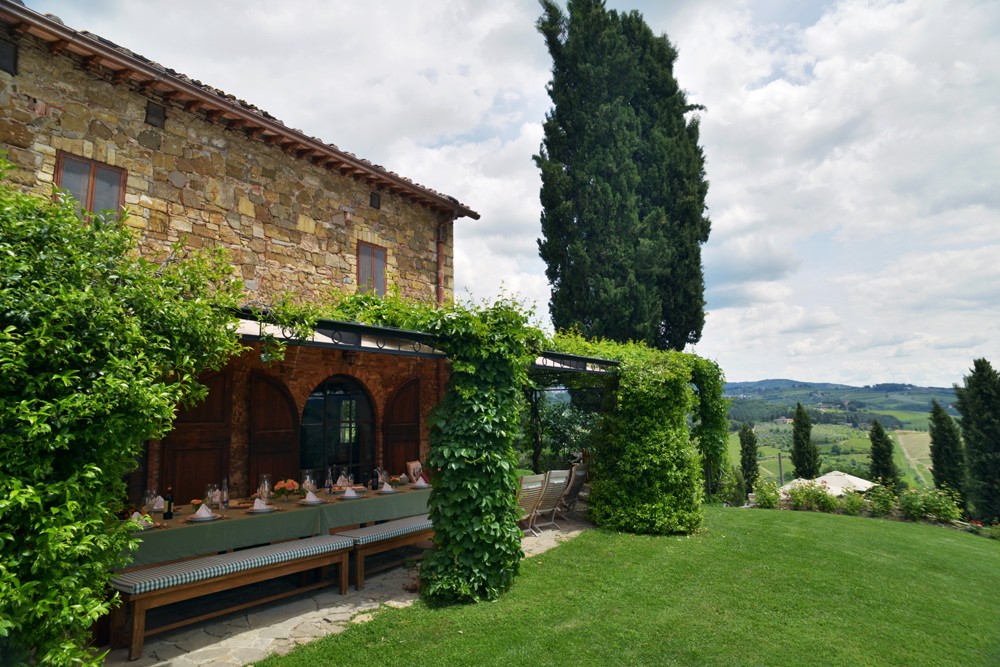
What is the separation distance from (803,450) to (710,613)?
1651cm

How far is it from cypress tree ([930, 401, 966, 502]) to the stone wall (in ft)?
61.5

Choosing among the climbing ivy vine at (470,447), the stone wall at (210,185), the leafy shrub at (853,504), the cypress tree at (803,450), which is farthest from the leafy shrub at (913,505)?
the stone wall at (210,185)

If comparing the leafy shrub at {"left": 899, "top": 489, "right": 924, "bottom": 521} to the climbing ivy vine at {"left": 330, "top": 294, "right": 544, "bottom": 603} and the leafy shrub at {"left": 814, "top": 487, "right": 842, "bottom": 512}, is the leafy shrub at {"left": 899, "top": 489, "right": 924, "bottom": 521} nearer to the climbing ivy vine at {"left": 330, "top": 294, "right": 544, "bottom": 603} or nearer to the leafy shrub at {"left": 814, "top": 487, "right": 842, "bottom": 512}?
the leafy shrub at {"left": 814, "top": 487, "right": 842, "bottom": 512}

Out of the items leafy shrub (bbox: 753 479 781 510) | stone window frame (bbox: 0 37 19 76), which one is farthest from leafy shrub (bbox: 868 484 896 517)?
stone window frame (bbox: 0 37 19 76)

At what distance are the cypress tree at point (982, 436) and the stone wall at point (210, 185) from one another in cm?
1679

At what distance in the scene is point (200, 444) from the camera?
7.52m

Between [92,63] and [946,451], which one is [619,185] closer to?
[92,63]

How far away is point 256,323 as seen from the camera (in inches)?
180

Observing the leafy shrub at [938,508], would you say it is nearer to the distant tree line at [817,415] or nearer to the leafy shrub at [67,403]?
the leafy shrub at [67,403]

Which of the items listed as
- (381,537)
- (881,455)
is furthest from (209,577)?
(881,455)

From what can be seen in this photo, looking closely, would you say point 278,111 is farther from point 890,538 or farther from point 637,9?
point 637,9

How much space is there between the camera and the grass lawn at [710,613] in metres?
4.51

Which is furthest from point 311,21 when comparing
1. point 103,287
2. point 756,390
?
point 756,390

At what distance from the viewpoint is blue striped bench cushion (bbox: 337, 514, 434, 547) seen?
Result: 6.21m
